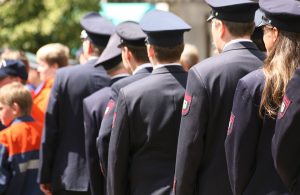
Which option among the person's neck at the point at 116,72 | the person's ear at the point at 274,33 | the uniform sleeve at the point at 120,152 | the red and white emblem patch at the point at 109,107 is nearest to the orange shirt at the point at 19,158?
the person's neck at the point at 116,72

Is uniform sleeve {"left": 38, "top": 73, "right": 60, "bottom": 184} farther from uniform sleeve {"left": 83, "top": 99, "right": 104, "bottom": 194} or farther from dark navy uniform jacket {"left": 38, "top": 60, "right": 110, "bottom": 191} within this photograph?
uniform sleeve {"left": 83, "top": 99, "right": 104, "bottom": 194}

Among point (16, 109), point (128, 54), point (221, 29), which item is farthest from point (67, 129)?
point (221, 29)

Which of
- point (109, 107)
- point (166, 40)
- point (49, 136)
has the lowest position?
point (49, 136)

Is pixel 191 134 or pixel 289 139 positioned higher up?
pixel 289 139

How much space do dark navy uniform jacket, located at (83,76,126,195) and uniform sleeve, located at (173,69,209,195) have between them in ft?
6.04

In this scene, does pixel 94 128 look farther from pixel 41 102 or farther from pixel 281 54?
pixel 281 54

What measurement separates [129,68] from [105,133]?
528mm

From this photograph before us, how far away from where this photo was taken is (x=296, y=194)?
4242mm

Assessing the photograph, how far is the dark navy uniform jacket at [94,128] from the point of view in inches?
268

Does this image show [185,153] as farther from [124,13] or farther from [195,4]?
[195,4]

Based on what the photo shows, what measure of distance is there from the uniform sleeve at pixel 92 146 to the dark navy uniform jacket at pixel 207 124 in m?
1.84

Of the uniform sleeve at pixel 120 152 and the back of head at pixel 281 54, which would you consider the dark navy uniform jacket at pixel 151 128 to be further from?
the back of head at pixel 281 54

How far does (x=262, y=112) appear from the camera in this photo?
446cm

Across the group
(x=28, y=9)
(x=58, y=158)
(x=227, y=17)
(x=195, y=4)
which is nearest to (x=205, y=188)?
(x=227, y=17)
